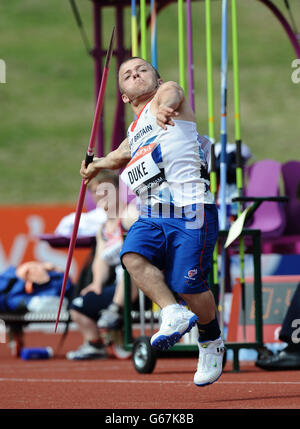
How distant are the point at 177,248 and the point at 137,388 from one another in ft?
3.71

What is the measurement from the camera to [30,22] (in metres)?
→ 39.0

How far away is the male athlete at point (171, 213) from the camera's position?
5012mm

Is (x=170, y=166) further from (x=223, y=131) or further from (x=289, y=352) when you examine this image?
(x=289, y=352)

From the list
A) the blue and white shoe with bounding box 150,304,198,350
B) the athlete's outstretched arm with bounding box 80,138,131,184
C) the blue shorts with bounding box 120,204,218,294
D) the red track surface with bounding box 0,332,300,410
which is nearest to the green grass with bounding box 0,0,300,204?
the red track surface with bounding box 0,332,300,410

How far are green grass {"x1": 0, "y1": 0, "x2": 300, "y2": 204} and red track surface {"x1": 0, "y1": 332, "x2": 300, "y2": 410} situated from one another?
19.9 m

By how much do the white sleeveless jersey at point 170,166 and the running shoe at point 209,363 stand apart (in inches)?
28.0

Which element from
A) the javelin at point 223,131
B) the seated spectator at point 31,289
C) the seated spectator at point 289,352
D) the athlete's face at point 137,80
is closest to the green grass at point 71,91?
the seated spectator at point 31,289

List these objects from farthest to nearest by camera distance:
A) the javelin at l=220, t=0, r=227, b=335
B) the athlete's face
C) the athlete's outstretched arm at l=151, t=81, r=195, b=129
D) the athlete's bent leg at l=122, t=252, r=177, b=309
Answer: the javelin at l=220, t=0, r=227, b=335 < the athlete's face < the athlete's bent leg at l=122, t=252, r=177, b=309 < the athlete's outstretched arm at l=151, t=81, r=195, b=129

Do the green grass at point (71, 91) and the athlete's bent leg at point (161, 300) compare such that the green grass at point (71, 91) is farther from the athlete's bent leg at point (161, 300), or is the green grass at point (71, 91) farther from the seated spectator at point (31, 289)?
the athlete's bent leg at point (161, 300)

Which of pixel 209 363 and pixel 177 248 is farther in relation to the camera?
pixel 209 363

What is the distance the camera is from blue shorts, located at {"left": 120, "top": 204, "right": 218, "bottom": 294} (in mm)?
5012

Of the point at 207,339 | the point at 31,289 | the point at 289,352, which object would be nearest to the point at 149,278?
the point at 207,339

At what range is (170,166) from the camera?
16.8 feet

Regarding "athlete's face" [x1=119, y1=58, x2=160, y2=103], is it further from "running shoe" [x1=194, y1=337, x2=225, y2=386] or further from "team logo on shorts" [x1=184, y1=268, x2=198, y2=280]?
"running shoe" [x1=194, y1=337, x2=225, y2=386]
